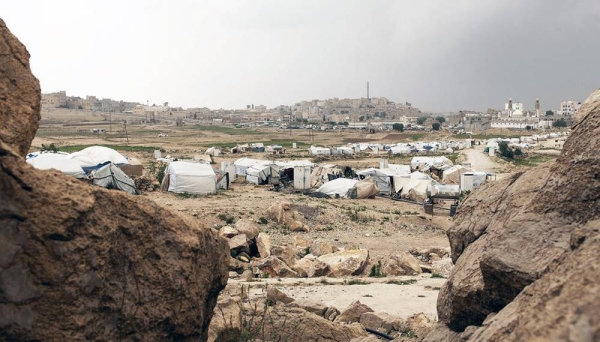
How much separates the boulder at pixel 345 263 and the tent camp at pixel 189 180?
14936 mm

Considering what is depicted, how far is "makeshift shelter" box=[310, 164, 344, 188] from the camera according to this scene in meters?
38.2

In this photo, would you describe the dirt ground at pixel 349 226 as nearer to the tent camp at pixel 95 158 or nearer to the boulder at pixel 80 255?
the tent camp at pixel 95 158

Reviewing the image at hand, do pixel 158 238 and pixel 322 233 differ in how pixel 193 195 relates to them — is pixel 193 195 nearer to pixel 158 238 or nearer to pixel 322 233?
pixel 322 233

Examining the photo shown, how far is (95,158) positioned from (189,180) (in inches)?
268

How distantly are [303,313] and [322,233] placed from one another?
15.4 m

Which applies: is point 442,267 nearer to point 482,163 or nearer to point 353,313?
point 353,313

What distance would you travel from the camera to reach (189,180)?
2989cm

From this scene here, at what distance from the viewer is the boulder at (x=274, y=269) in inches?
599

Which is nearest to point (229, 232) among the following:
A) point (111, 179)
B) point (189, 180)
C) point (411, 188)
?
point (111, 179)

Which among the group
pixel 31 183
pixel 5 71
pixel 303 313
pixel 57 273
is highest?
pixel 5 71

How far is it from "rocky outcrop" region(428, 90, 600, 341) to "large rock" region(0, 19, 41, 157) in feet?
12.9

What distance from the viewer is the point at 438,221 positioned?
89.0 feet

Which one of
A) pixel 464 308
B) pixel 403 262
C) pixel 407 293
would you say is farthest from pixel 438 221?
pixel 464 308

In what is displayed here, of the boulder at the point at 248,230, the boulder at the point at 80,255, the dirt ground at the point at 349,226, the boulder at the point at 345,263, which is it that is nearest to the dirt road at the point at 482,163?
the dirt ground at the point at 349,226
